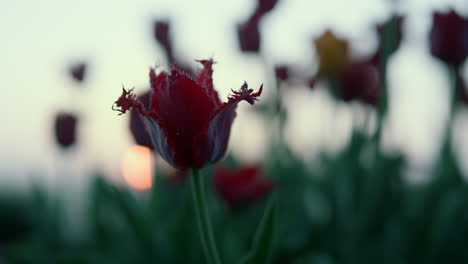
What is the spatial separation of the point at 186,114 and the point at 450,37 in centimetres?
68

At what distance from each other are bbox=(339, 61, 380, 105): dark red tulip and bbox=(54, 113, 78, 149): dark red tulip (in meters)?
0.80

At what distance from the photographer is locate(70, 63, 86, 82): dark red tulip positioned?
1484 mm

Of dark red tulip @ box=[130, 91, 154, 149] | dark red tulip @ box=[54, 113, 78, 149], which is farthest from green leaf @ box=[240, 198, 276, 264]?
dark red tulip @ box=[54, 113, 78, 149]

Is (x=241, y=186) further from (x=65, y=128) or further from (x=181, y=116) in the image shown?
(x=181, y=116)

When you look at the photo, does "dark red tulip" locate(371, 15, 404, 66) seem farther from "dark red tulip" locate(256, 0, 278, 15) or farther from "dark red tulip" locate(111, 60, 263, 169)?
"dark red tulip" locate(111, 60, 263, 169)

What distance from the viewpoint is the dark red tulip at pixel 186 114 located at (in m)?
0.53

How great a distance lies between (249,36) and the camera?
4.28ft

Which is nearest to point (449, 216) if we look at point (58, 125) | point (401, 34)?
point (401, 34)

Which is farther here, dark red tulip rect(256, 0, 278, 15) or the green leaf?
dark red tulip rect(256, 0, 278, 15)

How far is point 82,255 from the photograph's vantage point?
4.30 ft

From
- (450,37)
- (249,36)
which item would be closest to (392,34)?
(450,37)

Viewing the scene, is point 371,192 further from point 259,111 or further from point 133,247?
point 259,111

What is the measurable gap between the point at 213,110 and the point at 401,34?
66cm

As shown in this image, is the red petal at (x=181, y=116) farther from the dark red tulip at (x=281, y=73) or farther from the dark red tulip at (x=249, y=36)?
the dark red tulip at (x=281, y=73)
